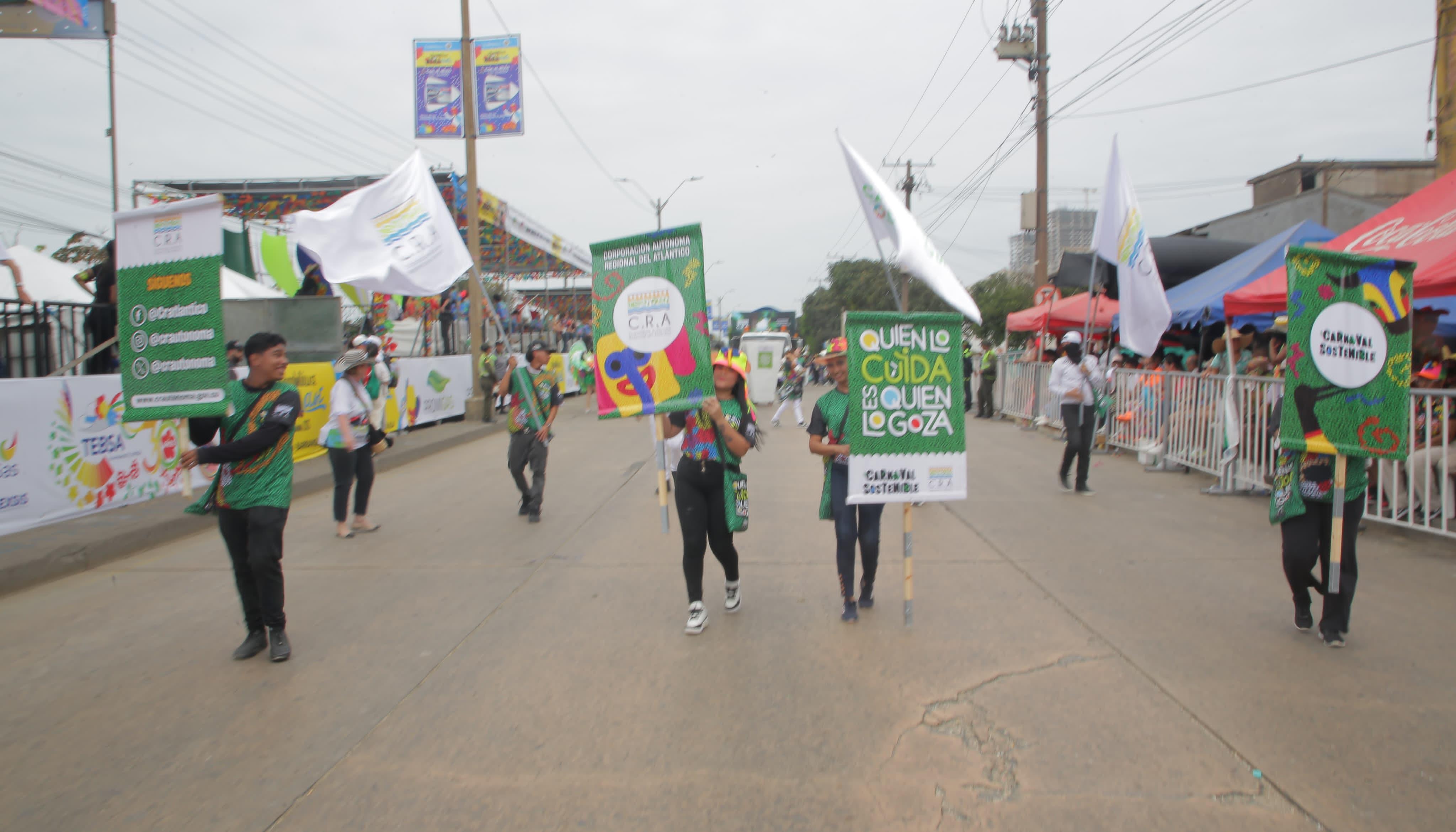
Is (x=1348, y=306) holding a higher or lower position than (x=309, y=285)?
lower

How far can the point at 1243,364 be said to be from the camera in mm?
11547

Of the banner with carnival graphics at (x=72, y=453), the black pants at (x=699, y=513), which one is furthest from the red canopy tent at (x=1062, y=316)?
the banner with carnival graphics at (x=72, y=453)

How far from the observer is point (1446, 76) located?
9.23m

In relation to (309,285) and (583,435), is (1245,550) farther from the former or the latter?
(309,285)

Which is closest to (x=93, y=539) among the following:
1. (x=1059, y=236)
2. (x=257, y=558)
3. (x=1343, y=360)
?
(x=257, y=558)

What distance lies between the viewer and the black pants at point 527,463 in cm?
867

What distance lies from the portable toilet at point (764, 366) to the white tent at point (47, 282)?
50.7 ft

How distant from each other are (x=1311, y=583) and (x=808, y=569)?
3.14 metres

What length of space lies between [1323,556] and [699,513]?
11.5ft

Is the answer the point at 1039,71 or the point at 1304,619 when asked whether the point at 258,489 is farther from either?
the point at 1039,71

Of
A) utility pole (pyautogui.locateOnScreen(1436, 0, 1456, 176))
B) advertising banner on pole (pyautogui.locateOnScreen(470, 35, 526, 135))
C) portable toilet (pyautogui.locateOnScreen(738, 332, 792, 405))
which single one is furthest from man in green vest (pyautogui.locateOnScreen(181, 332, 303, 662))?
portable toilet (pyautogui.locateOnScreen(738, 332, 792, 405))

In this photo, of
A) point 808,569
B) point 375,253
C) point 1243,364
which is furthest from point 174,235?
point 1243,364

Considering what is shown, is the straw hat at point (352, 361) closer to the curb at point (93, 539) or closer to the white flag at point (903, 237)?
the curb at point (93, 539)

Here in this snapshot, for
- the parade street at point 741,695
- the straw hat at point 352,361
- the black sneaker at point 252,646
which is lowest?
the parade street at point 741,695
